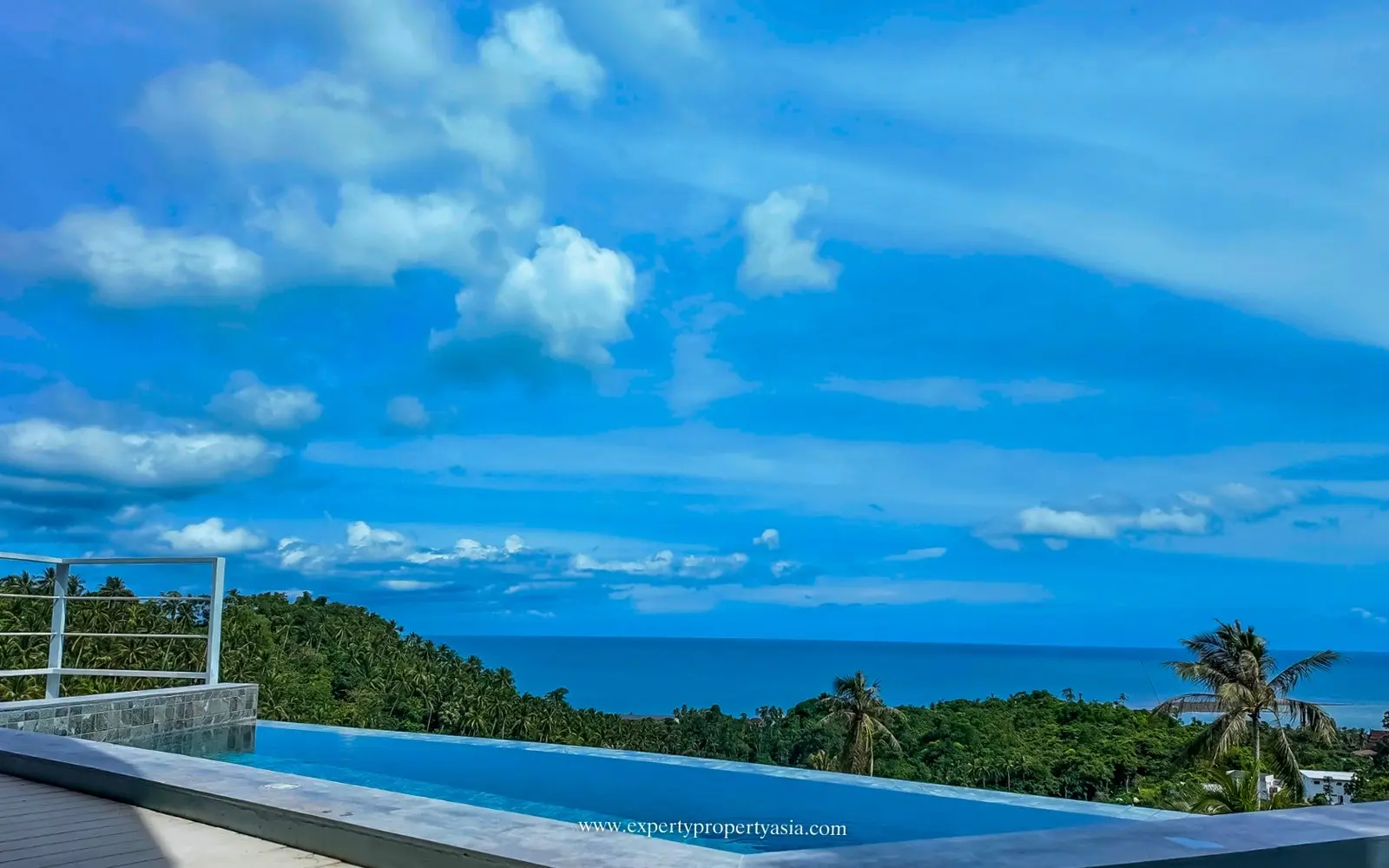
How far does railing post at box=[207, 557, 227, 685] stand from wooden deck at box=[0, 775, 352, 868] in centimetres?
297

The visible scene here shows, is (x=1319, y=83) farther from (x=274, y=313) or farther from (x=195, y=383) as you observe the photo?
(x=195, y=383)

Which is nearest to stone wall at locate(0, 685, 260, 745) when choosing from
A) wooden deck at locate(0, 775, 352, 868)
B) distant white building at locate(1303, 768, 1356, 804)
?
wooden deck at locate(0, 775, 352, 868)

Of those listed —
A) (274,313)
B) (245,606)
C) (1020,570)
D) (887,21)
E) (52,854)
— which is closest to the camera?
(52,854)

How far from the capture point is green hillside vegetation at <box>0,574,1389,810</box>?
24031mm

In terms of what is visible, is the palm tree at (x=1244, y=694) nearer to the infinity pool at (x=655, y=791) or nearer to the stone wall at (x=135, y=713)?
the infinity pool at (x=655, y=791)

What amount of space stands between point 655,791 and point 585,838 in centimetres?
397

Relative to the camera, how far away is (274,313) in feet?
98.0

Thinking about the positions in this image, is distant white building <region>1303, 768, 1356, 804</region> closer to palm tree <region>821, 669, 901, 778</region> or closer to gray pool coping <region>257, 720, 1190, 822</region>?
palm tree <region>821, 669, 901, 778</region>

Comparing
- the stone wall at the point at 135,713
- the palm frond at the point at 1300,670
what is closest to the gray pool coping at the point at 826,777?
the stone wall at the point at 135,713

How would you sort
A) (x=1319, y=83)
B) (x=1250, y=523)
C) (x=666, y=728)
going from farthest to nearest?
1. (x=1250, y=523)
2. (x=666, y=728)
3. (x=1319, y=83)

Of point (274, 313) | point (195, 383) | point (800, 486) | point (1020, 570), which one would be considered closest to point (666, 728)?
point (274, 313)

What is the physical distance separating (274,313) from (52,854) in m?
30.5

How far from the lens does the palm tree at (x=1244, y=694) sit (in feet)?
90.3

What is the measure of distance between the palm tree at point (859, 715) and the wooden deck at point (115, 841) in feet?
114
